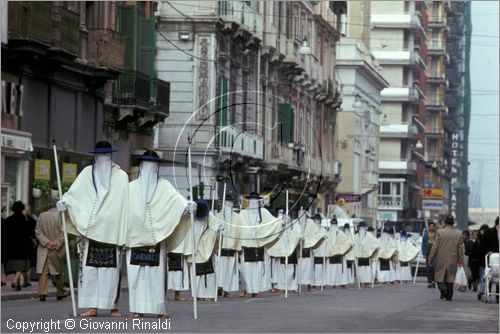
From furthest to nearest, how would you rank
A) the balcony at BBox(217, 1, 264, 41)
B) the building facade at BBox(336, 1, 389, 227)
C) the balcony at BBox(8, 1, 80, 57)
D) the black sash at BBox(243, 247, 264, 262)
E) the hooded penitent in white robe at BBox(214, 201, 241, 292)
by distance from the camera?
the building facade at BBox(336, 1, 389, 227)
the balcony at BBox(217, 1, 264, 41)
the balcony at BBox(8, 1, 80, 57)
the black sash at BBox(243, 247, 264, 262)
the hooded penitent in white robe at BBox(214, 201, 241, 292)

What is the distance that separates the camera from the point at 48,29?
3816cm

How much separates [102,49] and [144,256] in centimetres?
2198

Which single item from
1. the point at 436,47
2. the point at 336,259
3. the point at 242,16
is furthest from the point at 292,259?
the point at 436,47

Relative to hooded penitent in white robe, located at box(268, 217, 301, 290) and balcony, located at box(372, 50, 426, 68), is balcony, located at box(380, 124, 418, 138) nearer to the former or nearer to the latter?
balcony, located at box(372, 50, 426, 68)

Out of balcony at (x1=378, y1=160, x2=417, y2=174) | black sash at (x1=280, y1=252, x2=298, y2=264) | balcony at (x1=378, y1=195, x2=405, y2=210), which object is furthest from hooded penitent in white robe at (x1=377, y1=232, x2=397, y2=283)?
balcony at (x1=378, y1=160, x2=417, y2=174)

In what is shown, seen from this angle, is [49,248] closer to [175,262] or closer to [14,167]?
[175,262]

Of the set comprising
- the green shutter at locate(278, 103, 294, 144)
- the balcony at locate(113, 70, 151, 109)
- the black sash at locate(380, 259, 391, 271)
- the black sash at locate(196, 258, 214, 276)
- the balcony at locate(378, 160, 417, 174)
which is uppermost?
the balcony at locate(378, 160, 417, 174)

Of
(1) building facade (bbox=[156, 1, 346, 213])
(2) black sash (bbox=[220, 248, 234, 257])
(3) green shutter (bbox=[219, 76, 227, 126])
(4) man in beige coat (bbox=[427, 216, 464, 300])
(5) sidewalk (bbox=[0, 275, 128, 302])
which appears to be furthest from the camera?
(3) green shutter (bbox=[219, 76, 227, 126])

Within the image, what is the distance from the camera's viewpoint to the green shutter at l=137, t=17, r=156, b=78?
155 ft

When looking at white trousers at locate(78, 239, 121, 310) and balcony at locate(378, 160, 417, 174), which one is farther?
balcony at locate(378, 160, 417, 174)

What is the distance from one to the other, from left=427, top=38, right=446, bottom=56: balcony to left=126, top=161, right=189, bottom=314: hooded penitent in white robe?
13949 cm

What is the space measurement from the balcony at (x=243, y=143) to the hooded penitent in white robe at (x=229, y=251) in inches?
596

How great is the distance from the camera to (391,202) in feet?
419

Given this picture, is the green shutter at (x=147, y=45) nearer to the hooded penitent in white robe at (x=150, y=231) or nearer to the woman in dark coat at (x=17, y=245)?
the woman in dark coat at (x=17, y=245)
